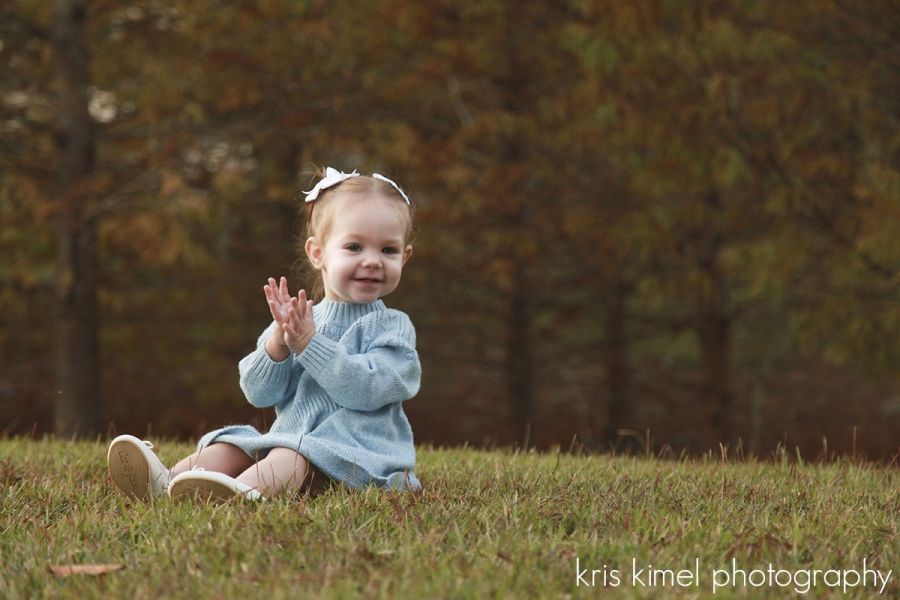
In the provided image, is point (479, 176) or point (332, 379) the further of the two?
point (479, 176)

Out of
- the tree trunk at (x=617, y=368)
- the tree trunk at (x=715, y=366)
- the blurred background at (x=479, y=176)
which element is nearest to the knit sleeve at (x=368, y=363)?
the blurred background at (x=479, y=176)

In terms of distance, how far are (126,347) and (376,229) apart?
8766 millimetres

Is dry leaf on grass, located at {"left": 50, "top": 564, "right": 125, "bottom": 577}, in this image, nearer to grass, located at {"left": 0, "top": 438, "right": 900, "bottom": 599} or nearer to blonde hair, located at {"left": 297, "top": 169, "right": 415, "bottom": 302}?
grass, located at {"left": 0, "top": 438, "right": 900, "bottom": 599}

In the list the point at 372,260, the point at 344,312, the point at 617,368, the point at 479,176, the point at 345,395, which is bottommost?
the point at 617,368

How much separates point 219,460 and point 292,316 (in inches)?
27.6

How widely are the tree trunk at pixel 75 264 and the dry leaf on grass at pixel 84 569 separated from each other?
266 inches

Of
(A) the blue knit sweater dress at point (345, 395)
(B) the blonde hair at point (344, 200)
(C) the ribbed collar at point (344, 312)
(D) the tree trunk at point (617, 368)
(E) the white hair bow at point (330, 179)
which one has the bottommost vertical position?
(D) the tree trunk at point (617, 368)

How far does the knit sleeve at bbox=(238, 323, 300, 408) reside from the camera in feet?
12.0

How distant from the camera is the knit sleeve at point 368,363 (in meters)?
3.46

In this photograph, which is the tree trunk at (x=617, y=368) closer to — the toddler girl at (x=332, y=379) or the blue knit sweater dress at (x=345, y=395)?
the toddler girl at (x=332, y=379)

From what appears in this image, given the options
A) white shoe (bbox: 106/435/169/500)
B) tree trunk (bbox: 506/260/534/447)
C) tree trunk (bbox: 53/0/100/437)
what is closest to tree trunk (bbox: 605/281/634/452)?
tree trunk (bbox: 506/260/534/447)

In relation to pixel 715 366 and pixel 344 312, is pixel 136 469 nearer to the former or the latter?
pixel 344 312

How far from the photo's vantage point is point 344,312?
3.82m

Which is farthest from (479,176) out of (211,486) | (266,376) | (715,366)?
(211,486)
